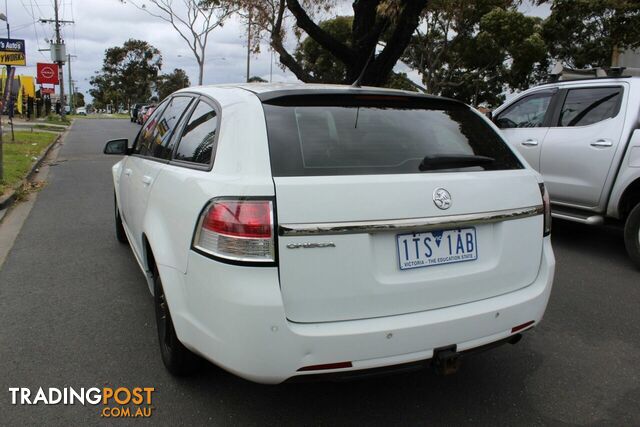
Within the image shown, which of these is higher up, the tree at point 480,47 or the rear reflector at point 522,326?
the tree at point 480,47

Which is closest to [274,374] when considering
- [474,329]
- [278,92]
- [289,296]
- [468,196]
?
[289,296]

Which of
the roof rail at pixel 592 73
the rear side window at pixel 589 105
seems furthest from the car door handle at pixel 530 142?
the roof rail at pixel 592 73

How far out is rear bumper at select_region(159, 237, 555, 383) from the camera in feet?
6.84

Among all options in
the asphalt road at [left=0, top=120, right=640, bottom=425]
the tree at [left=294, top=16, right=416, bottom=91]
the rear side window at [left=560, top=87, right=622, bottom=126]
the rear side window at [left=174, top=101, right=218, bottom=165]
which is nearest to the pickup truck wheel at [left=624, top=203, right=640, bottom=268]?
the asphalt road at [left=0, top=120, right=640, bottom=425]

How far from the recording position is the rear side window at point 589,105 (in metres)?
5.43

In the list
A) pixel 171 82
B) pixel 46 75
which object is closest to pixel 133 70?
pixel 171 82

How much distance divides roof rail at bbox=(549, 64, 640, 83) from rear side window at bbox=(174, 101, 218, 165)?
16.0 feet

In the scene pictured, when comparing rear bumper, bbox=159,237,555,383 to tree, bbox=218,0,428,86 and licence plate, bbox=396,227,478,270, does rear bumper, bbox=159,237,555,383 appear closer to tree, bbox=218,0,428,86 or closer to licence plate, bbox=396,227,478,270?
licence plate, bbox=396,227,478,270

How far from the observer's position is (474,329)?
2.39 m

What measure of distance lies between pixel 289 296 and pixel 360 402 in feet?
3.19

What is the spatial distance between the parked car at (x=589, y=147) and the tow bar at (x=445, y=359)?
3.64 meters

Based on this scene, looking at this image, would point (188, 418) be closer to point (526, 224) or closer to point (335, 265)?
point (335, 265)

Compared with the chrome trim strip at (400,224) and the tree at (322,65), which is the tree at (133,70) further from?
the chrome trim strip at (400,224)

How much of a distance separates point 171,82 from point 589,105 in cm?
7658
